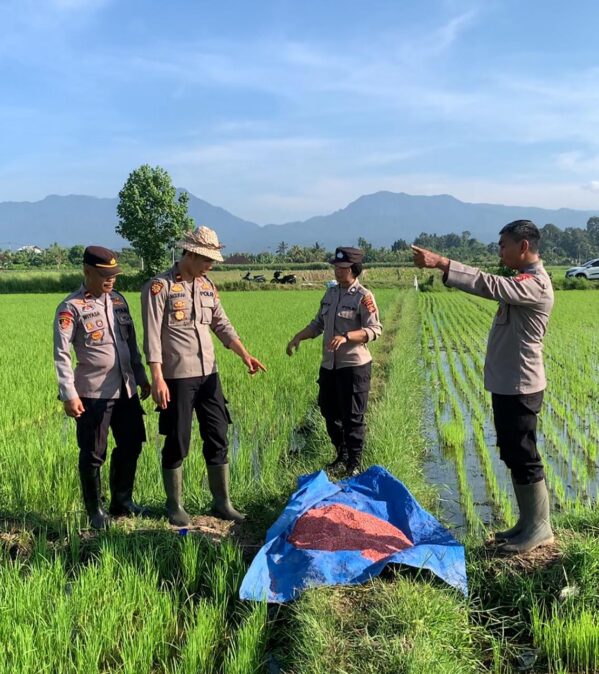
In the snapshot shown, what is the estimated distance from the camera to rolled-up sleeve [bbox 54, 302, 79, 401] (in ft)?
9.21

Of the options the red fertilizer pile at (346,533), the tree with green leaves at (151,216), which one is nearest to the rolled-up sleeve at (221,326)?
the red fertilizer pile at (346,533)

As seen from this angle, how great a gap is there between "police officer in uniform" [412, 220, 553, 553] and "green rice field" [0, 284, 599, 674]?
175 millimetres

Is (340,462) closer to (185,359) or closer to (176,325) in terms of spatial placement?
(185,359)

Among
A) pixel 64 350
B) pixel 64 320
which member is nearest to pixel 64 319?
pixel 64 320

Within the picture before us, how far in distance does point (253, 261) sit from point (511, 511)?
6605 centimetres

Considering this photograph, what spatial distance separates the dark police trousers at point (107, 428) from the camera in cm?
297

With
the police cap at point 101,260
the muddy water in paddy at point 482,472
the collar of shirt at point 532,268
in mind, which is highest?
the police cap at point 101,260

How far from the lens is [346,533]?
8.75 feet

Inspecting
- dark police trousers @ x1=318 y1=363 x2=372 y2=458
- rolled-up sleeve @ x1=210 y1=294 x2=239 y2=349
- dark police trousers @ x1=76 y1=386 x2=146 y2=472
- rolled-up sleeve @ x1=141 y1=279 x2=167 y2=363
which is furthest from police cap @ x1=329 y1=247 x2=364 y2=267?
dark police trousers @ x1=76 y1=386 x2=146 y2=472

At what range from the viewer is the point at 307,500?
9.71 ft

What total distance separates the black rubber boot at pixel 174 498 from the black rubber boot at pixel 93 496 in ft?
1.10

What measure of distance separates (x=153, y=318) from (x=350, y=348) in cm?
149

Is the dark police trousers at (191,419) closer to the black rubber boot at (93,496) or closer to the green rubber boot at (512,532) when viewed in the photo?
the black rubber boot at (93,496)

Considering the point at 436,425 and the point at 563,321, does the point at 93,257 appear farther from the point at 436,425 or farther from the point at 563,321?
the point at 563,321
